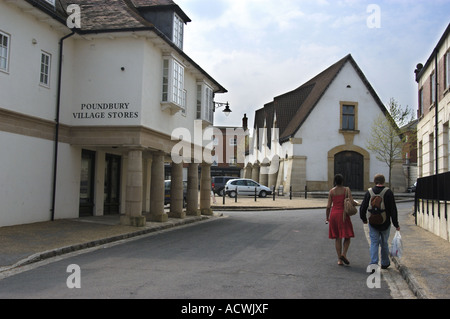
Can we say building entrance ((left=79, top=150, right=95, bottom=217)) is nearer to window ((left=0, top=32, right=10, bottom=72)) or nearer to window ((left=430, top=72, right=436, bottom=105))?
window ((left=0, top=32, right=10, bottom=72))

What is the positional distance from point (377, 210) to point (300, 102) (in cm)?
3983

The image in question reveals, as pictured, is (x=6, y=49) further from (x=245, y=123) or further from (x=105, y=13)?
(x=245, y=123)

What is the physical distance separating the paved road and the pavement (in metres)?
0.48

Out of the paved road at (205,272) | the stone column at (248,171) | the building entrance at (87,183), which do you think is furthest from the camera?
the stone column at (248,171)

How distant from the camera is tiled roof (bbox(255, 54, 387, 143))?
41125 mm

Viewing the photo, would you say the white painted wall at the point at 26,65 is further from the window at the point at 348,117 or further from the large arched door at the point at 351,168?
the window at the point at 348,117

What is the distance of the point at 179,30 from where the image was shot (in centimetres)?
2002

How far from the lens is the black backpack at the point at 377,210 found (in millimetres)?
8992

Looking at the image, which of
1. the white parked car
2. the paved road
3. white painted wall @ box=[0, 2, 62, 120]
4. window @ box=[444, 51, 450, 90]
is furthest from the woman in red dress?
the white parked car

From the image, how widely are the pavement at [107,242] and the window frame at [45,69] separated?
4471 millimetres

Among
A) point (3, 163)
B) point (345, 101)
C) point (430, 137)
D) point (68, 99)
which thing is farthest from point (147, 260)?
point (345, 101)

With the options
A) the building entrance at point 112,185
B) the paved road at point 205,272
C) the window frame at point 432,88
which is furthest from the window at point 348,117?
the paved road at point 205,272

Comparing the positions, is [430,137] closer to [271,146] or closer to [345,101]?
[345,101]

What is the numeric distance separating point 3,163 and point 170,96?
6329 mm
